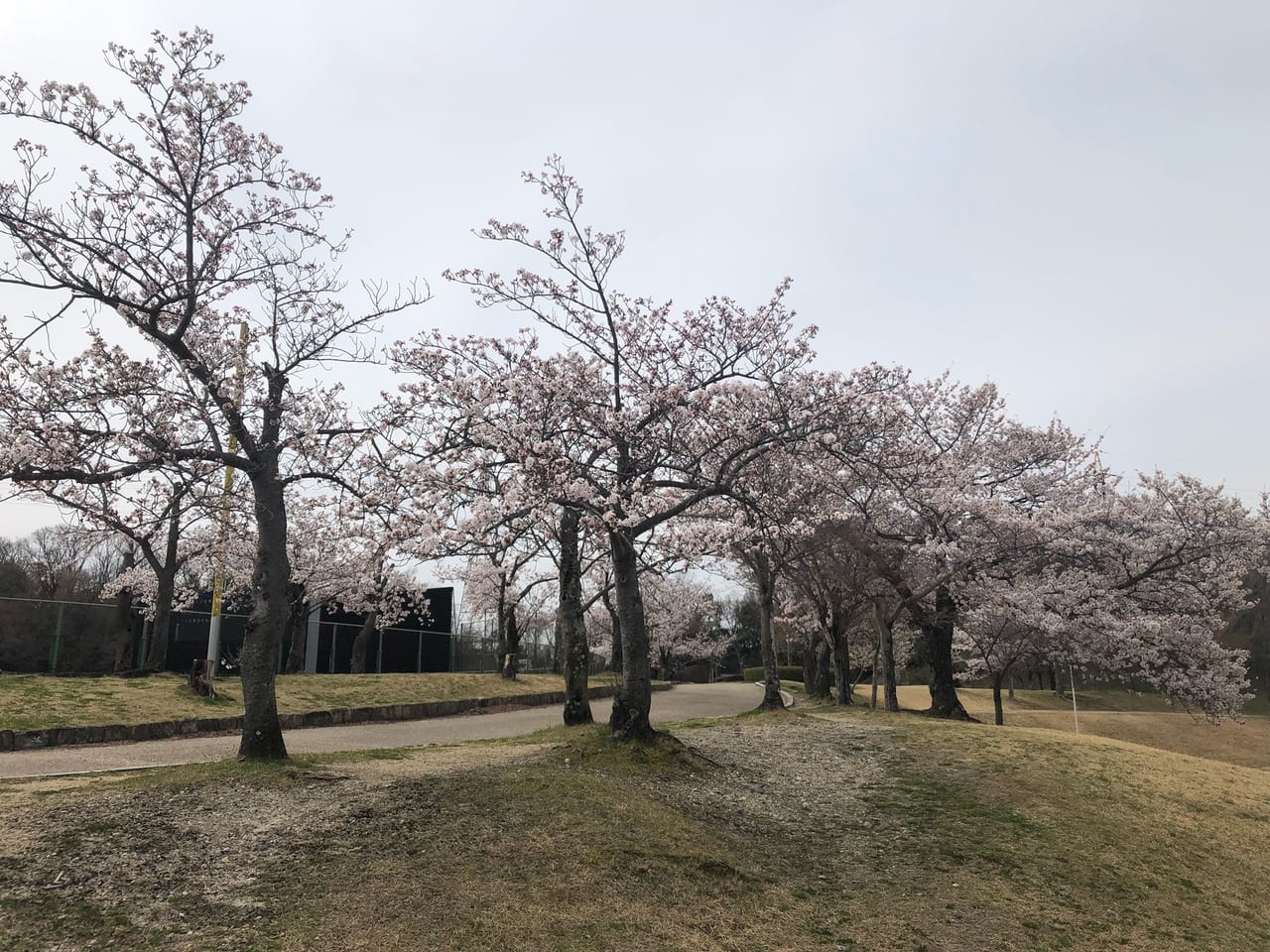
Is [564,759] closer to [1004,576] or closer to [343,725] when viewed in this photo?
[343,725]

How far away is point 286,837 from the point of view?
5.62 m

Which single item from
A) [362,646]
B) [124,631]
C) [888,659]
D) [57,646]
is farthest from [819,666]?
[57,646]

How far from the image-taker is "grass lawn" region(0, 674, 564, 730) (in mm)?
12148

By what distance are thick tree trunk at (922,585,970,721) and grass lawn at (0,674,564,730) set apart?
10.3 m

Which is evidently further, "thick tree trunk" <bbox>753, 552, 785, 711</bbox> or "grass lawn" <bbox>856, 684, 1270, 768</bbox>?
"grass lawn" <bbox>856, 684, 1270, 768</bbox>

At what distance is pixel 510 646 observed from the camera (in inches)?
957

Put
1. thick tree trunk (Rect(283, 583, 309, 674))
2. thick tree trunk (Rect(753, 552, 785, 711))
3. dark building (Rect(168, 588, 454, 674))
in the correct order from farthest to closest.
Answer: thick tree trunk (Rect(283, 583, 309, 674)) < dark building (Rect(168, 588, 454, 674)) < thick tree trunk (Rect(753, 552, 785, 711))

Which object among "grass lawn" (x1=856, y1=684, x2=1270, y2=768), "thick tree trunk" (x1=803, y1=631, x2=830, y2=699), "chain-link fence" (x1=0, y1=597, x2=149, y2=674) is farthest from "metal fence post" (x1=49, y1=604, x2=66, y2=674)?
"grass lawn" (x1=856, y1=684, x2=1270, y2=768)

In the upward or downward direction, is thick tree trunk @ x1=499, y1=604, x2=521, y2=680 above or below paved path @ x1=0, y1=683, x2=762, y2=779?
above

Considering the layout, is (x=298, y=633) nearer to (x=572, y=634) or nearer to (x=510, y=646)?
(x=510, y=646)

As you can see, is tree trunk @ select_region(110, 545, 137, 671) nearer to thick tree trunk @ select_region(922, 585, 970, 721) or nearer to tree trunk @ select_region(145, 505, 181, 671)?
tree trunk @ select_region(145, 505, 181, 671)

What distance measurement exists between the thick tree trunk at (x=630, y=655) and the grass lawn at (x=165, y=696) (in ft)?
27.5

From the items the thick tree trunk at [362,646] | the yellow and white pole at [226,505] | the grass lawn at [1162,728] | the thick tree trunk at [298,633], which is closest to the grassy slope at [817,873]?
the yellow and white pole at [226,505]

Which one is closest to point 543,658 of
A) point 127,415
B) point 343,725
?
point 343,725
